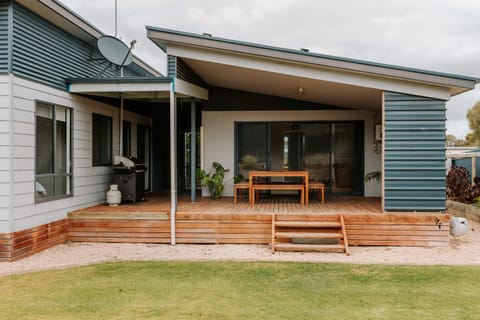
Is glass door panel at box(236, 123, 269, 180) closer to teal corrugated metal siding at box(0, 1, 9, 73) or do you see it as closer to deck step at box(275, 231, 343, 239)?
deck step at box(275, 231, 343, 239)

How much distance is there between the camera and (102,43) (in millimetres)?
7328

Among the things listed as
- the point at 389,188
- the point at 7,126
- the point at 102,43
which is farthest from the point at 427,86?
the point at 7,126

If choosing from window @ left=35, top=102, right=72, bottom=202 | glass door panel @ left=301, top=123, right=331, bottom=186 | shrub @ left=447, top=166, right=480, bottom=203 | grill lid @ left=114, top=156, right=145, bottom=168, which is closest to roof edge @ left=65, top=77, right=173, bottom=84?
window @ left=35, top=102, right=72, bottom=202

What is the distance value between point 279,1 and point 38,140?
10455 mm

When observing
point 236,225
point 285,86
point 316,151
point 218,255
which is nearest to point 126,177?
Answer: point 236,225

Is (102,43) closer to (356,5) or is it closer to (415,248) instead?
(415,248)

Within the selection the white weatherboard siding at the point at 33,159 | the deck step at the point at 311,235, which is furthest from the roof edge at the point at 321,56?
the deck step at the point at 311,235

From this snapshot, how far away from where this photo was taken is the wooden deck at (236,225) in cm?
637

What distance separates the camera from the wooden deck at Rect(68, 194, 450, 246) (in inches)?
251

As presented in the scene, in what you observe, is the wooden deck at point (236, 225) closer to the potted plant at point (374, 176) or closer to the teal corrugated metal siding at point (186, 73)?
the potted plant at point (374, 176)

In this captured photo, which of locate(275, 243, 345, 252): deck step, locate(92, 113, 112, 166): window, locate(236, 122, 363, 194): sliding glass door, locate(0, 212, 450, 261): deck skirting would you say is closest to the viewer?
locate(275, 243, 345, 252): deck step

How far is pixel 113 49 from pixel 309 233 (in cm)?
482

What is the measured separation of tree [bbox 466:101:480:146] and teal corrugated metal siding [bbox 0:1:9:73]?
122 feet

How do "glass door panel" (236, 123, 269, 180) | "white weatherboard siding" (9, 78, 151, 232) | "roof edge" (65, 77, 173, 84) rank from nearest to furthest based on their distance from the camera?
"white weatherboard siding" (9, 78, 151, 232)
"roof edge" (65, 77, 173, 84)
"glass door panel" (236, 123, 269, 180)
